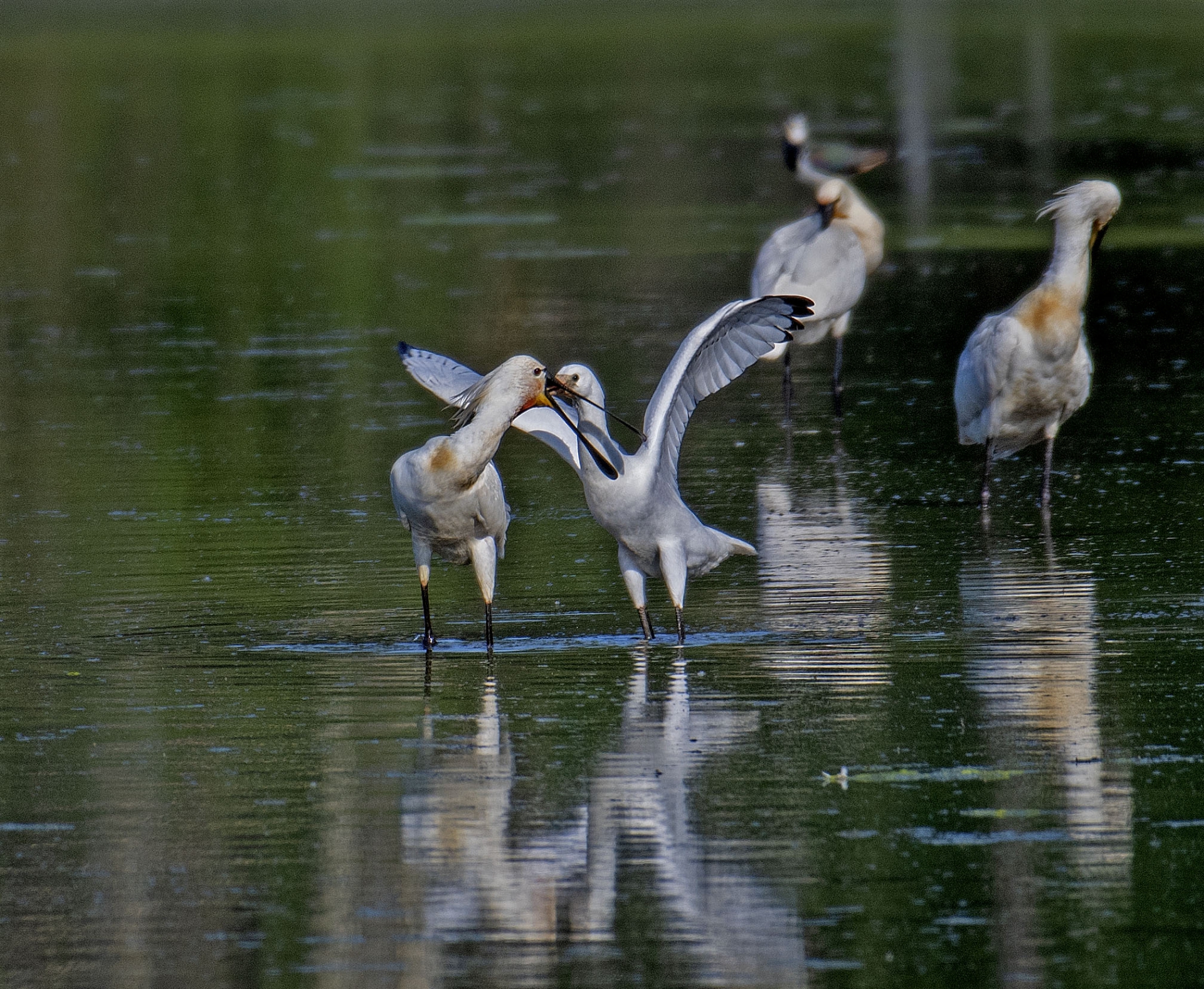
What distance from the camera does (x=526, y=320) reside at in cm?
2109

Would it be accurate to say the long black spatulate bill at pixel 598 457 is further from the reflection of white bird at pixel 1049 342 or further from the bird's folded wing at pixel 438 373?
the reflection of white bird at pixel 1049 342

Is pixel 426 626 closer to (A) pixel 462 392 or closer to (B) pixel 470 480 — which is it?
(B) pixel 470 480

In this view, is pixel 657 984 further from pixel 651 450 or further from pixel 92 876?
pixel 651 450

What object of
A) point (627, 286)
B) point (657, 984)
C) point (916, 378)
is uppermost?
point (627, 286)

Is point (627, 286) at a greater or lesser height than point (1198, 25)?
lesser

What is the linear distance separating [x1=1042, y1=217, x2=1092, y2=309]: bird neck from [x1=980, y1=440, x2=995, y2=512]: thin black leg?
0.99 m

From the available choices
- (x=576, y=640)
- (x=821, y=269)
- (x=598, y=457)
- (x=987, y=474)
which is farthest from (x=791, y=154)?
(x=576, y=640)

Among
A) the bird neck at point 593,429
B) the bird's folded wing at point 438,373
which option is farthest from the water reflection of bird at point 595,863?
the bird's folded wing at point 438,373

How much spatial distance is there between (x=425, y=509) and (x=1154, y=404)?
7.70 metres

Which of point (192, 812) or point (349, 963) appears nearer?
point (349, 963)

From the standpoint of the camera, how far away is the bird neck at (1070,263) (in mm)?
13922

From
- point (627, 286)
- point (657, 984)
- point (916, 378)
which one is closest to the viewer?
point (657, 984)

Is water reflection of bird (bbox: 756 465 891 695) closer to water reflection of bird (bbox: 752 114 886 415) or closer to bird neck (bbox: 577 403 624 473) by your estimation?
bird neck (bbox: 577 403 624 473)

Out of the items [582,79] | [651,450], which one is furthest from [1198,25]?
[651,450]
